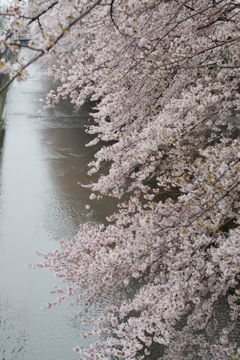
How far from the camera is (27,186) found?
30.3 feet

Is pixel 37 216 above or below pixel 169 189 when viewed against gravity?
above

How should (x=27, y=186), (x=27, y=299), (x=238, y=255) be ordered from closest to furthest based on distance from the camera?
(x=238, y=255) → (x=27, y=299) → (x=27, y=186)

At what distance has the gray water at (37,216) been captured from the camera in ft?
15.6

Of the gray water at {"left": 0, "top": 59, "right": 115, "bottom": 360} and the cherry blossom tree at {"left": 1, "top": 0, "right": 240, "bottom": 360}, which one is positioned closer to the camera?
the cherry blossom tree at {"left": 1, "top": 0, "right": 240, "bottom": 360}

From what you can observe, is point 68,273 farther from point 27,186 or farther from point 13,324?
point 27,186

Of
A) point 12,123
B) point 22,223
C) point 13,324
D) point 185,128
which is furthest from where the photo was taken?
point 12,123

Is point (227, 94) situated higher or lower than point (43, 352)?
higher

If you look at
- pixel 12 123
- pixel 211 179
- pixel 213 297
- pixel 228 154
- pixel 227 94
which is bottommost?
pixel 213 297

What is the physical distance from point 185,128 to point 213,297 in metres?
1.77

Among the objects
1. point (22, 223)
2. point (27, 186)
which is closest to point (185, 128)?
point (22, 223)

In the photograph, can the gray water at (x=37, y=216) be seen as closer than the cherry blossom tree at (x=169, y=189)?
No

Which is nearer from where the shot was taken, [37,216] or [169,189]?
[169,189]

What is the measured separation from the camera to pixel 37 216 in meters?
7.77

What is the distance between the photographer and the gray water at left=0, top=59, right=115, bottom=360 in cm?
475
